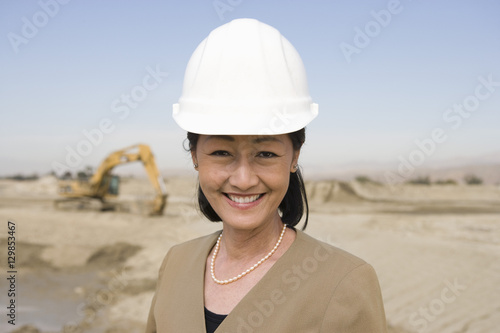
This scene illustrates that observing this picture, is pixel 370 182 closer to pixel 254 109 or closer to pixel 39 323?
pixel 39 323

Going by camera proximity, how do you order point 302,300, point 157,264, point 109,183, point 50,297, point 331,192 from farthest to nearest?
point 331,192
point 109,183
point 157,264
point 50,297
point 302,300

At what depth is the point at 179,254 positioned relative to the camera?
1.97 meters

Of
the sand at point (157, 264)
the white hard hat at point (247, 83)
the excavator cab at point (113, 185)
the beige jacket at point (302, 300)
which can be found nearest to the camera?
the beige jacket at point (302, 300)

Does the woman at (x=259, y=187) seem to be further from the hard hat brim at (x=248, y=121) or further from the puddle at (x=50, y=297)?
the puddle at (x=50, y=297)

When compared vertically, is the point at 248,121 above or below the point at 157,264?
above

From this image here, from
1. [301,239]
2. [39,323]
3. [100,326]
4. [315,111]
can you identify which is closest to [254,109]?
[315,111]

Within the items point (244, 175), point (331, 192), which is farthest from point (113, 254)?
point (331, 192)

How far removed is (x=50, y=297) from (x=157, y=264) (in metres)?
2.46

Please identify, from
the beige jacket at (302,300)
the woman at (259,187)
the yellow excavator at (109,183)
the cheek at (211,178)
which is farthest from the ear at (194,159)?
the yellow excavator at (109,183)

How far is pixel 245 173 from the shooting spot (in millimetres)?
1504

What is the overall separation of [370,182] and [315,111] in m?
28.3

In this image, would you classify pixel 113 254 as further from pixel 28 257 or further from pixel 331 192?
pixel 331 192

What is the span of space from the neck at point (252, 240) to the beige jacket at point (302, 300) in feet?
0.34

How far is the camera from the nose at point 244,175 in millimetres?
1504
